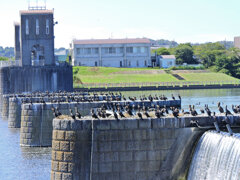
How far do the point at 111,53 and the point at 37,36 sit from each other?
296 feet

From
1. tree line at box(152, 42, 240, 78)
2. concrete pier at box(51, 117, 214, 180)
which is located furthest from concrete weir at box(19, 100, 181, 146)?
tree line at box(152, 42, 240, 78)

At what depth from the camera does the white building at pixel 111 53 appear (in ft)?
577

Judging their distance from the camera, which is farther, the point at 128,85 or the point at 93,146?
the point at 128,85

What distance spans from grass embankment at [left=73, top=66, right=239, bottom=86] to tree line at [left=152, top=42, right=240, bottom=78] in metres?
5.86

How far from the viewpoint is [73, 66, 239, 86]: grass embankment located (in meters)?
148

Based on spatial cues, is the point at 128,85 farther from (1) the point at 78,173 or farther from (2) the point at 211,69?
(1) the point at 78,173

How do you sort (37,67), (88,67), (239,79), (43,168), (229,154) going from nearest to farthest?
1. (229,154)
2. (43,168)
3. (37,67)
4. (239,79)
5. (88,67)

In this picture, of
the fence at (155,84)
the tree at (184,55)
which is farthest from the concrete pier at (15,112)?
the tree at (184,55)

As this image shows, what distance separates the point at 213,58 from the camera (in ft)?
580

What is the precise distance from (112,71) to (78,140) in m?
129

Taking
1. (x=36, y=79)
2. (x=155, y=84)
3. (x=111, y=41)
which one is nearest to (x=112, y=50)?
(x=111, y=41)

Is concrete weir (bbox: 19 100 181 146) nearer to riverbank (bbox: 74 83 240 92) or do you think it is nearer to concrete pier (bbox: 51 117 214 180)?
concrete pier (bbox: 51 117 214 180)

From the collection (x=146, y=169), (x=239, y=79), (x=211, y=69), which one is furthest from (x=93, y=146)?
(x=211, y=69)

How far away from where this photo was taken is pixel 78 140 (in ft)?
96.6
